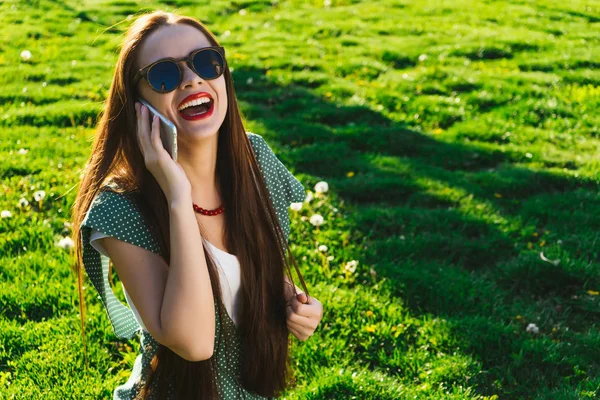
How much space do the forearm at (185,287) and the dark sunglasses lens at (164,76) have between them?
0.37 metres

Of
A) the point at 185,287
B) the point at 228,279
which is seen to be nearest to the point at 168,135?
the point at 185,287

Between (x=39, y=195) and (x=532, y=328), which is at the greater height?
(x=39, y=195)

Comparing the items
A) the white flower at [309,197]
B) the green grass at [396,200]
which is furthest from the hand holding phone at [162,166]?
the white flower at [309,197]

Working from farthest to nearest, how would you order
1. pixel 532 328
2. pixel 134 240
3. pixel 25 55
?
1. pixel 25 55
2. pixel 532 328
3. pixel 134 240

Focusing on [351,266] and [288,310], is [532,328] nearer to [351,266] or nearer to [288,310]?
[351,266]

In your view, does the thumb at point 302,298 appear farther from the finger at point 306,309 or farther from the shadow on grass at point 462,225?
the shadow on grass at point 462,225

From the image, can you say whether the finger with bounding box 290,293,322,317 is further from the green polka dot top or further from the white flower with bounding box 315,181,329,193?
the white flower with bounding box 315,181,329,193

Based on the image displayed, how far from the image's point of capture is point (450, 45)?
9352 mm

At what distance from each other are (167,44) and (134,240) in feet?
2.01

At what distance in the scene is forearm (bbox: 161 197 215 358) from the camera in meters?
2.12

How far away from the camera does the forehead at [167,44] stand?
7.50 ft

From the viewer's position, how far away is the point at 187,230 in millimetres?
2146

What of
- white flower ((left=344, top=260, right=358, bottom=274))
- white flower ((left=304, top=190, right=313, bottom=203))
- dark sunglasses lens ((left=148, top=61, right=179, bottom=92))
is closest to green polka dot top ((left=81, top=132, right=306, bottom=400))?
dark sunglasses lens ((left=148, top=61, right=179, bottom=92))

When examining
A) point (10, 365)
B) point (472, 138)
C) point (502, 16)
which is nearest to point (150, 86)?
point (10, 365)
